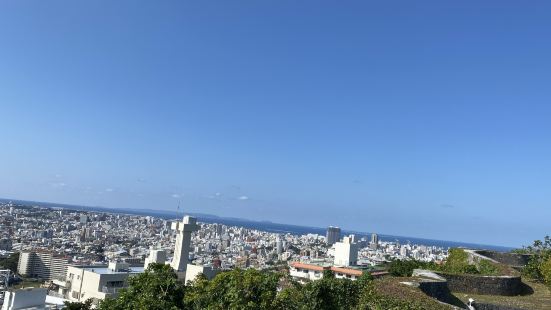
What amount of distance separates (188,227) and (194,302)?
806 inches

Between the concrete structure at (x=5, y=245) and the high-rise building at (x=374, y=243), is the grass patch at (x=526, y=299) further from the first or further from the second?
the high-rise building at (x=374, y=243)

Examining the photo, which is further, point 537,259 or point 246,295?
point 537,259

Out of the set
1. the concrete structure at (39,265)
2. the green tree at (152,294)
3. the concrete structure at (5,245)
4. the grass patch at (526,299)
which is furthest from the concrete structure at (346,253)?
the concrete structure at (5,245)

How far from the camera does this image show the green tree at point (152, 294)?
39.5 ft

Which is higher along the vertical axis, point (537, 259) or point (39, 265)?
point (537, 259)

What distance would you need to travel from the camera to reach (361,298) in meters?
12.1

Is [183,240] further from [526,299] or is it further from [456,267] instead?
[526,299]

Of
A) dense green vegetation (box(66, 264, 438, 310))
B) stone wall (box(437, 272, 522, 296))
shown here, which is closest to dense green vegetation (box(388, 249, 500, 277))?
stone wall (box(437, 272, 522, 296))

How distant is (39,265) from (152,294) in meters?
65.5

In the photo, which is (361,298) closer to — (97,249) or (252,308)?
(252,308)

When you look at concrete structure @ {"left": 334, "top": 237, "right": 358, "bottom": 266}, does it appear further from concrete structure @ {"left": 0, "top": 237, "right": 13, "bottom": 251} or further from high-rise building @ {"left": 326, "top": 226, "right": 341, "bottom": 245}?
high-rise building @ {"left": 326, "top": 226, "right": 341, "bottom": 245}

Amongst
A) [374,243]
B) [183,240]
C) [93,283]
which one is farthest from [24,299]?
[374,243]

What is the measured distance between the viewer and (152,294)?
41.7 ft

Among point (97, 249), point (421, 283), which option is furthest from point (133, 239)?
point (421, 283)
